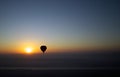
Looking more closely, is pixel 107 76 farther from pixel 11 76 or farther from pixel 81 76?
pixel 11 76

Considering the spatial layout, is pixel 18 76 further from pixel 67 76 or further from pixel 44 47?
pixel 44 47

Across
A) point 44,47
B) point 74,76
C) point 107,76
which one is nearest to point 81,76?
point 74,76

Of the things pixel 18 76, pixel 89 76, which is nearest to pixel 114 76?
Result: pixel 89 76

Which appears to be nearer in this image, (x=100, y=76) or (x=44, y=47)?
(x=44, y=47)

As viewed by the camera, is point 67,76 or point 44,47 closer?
point 44,47

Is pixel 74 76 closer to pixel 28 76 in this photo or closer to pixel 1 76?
pixel 28 76

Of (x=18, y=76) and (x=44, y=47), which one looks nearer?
(x=44, y=47)

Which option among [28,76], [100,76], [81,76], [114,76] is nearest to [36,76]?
[28,76]
